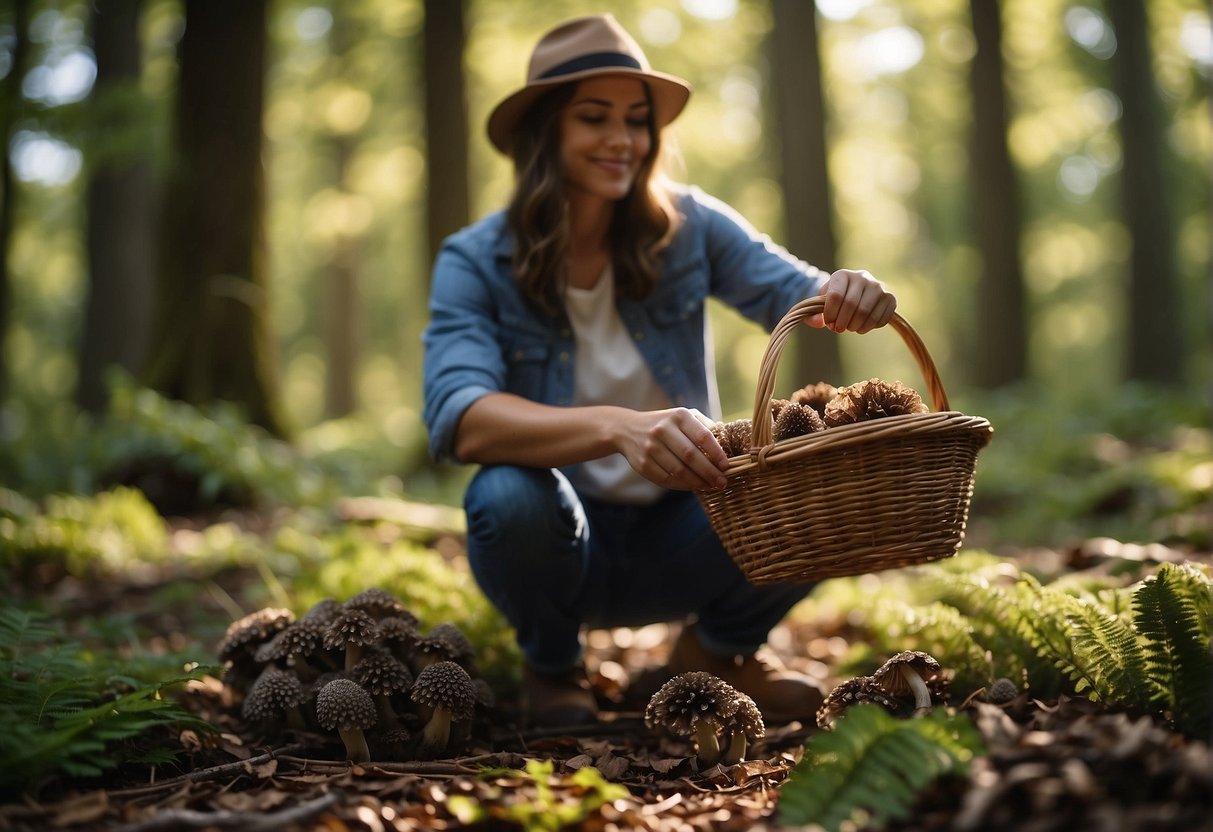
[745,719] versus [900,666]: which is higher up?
[900,666]

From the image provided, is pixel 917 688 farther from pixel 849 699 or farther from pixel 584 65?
pixel 584 65

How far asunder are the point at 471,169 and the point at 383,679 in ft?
19.6

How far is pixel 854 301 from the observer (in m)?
2.34

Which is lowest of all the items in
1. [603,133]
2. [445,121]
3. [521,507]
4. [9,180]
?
[521,507]

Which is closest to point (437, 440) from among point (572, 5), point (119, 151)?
point (119, 151)

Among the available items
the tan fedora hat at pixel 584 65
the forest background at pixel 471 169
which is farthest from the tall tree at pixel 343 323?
the tan fedora hat at pixel 584 65

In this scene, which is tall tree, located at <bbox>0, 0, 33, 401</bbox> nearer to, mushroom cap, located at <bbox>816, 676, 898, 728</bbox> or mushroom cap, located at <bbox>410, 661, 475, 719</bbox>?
mushroom cap, located at <bbox>410, 661, 475, 719</bbox>

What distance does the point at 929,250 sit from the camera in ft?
70.5

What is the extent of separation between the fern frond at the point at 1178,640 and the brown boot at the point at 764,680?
3.39ft

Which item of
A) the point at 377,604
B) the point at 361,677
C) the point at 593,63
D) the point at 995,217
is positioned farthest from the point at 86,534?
the point at 995,217

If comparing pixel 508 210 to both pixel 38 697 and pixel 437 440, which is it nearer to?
pixel 437 440

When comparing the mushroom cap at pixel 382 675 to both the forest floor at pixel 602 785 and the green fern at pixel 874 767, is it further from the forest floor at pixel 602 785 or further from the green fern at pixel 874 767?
the green fern at pixel 874 767

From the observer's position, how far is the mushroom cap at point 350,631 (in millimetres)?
2455

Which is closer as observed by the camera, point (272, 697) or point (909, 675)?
point (909, 675)
